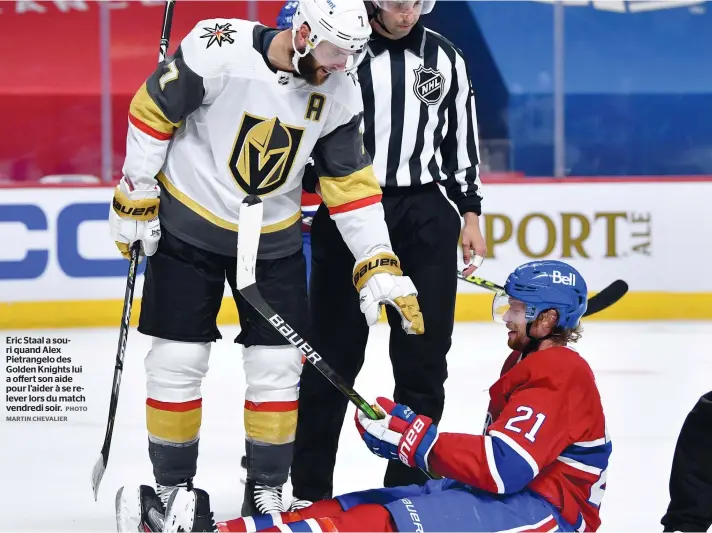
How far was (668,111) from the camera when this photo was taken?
6.07 metres

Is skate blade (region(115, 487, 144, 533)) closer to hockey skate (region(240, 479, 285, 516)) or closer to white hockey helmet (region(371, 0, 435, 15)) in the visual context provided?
hockey skate (region(240, 479, 285, 516))

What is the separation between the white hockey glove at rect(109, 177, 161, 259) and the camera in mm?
2111

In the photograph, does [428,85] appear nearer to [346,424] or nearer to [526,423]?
[526,423]

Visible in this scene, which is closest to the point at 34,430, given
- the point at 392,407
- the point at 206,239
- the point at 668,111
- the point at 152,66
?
the point at 206,239

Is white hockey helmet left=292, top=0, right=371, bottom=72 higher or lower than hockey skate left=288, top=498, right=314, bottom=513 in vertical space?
higher

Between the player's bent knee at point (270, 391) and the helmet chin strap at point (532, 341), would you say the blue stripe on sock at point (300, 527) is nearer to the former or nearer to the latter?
the player's bent knee at point (270, 391)

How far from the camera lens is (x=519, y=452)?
186cm

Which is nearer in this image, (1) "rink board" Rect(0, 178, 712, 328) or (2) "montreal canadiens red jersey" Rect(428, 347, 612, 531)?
(2) "montreal canadiens red jersey" Rect(428, 347, 612, 531)

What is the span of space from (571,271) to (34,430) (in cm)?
184

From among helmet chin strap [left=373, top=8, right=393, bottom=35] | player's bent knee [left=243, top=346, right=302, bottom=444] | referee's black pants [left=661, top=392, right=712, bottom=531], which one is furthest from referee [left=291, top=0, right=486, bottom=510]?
referee's black pants [left=661, top=392, right=712, bottom=531]

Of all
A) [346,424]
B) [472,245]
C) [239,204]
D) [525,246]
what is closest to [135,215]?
[239,204]

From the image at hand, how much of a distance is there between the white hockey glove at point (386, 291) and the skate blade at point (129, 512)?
0.55 m

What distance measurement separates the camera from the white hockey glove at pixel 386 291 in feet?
7.07

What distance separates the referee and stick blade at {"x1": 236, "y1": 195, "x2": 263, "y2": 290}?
357mm
